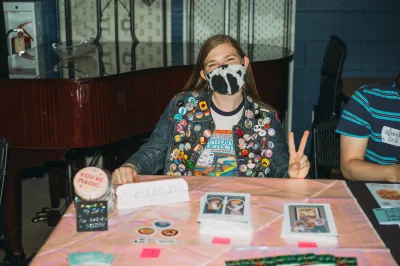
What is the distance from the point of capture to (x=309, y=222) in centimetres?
173

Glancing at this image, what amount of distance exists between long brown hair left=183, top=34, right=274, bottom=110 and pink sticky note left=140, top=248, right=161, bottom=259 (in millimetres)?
1017

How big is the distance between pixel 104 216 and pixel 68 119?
4.50ft

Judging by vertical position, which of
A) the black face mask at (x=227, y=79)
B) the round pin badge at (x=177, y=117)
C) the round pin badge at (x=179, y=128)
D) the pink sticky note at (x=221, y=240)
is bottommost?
the pink sticky note at (x=221, y=240)

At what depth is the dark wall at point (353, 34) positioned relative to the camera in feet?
14.2

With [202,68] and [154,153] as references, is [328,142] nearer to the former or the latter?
[202,68]

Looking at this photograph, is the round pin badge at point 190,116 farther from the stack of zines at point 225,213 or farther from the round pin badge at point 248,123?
the stack of zines at point 225,213

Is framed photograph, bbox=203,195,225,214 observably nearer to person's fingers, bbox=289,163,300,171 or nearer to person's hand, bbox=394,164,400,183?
person's fingers, bbox=289,163,300,171

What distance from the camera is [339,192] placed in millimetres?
1994

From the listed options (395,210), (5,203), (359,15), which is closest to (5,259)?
(5,203)

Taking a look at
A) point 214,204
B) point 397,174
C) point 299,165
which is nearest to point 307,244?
point 214,204

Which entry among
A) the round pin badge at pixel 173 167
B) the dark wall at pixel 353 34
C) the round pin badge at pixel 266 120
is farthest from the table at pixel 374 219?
the dark wall at pixel 353 34

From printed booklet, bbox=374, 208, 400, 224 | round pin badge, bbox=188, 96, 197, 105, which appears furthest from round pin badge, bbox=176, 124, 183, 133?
printed booklet, bbox=374, 208, 400, 224

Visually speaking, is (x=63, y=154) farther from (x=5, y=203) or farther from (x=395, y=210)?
(x=395, y=210)

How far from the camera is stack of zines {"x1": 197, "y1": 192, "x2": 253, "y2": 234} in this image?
1694 millimetres
